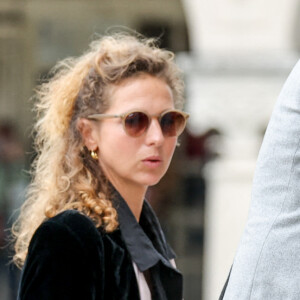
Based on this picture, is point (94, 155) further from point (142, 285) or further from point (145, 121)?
point (142, 285)

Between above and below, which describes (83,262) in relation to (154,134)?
below

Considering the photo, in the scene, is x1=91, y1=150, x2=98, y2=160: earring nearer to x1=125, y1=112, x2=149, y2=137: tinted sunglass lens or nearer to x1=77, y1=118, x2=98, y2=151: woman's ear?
x1=77, y1=118, x2=98, y2=151: woman's ear

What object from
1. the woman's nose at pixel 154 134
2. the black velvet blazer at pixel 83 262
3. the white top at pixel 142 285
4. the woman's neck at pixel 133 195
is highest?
the woman's nose at pixel 154 134

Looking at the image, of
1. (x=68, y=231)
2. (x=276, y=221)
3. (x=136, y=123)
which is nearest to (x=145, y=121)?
(x=136, y=123)

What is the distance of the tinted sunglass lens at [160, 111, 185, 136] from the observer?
2.30 m

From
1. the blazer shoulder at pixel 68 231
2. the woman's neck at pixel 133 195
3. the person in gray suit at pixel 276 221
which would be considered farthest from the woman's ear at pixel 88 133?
the person in gray suit at pixel 276 221

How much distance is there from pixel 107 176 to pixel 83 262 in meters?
0.33

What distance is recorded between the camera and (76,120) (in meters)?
2.36

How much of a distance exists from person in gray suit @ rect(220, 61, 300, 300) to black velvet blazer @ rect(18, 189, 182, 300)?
1.00 feet

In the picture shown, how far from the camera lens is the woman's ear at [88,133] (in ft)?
7.57

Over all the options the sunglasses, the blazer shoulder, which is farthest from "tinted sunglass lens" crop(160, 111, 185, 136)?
the blazer shoulder

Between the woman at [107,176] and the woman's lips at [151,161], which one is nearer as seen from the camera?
the woman at [107,176]

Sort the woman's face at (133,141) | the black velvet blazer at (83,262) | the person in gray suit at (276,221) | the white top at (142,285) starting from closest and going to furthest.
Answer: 1. the person in gray suit at (276,221)
2. the black velvet blazer at (83,262)
3. the white top at (142,285)
4. the woman's face at (133,141)

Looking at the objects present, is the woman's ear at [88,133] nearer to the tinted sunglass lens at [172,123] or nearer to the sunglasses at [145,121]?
the sunglasses at [145,121]
